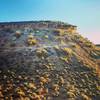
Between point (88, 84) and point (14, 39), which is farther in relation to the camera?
point (14, 39)

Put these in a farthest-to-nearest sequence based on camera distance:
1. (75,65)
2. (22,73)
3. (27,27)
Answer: (27,27) < (75,65) < (22,73)

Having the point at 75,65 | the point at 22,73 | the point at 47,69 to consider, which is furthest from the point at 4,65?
the point at 75,65

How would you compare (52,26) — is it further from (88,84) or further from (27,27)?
(88,84)

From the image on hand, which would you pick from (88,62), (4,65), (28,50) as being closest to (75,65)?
(88,62)

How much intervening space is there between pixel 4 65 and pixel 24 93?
6478 millimetres

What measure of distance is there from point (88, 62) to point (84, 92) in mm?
7157

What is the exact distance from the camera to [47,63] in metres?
48.4

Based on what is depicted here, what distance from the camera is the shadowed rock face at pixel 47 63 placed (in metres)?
44.0

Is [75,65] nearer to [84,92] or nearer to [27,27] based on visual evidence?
[84,92]

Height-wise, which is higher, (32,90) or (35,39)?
(35,39)

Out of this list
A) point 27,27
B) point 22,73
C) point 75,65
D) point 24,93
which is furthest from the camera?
point 27,27

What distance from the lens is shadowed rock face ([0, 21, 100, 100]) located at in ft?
144

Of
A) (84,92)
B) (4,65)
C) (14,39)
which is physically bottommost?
(84,92)

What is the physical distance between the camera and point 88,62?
169 feet
